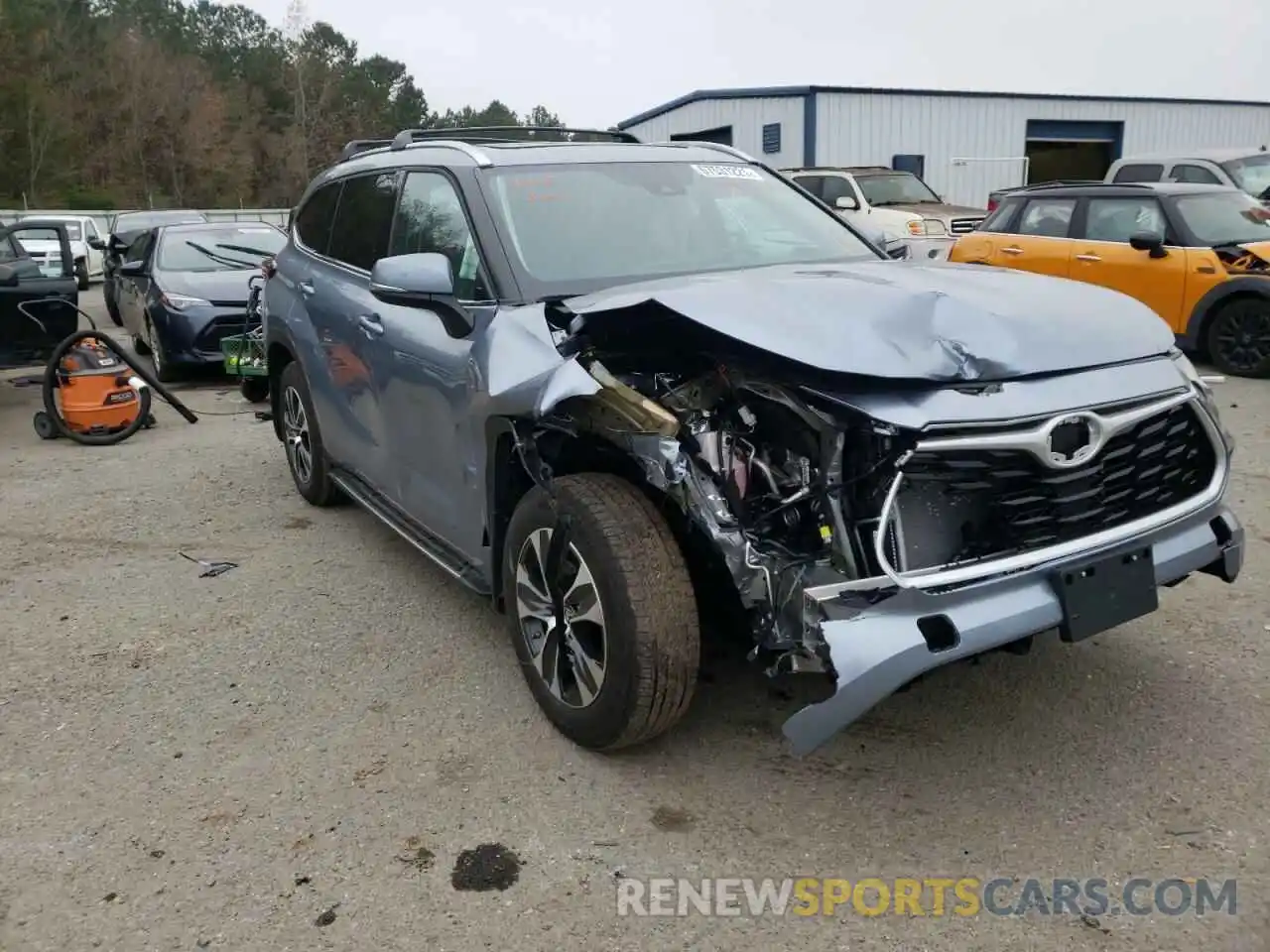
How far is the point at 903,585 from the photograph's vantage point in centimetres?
263

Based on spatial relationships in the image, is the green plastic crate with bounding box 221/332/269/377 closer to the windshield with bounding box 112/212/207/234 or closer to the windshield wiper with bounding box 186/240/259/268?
the windshield wiper with bounding box 186/240/259/268

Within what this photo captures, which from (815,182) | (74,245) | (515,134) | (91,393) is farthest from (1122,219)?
(74,245)

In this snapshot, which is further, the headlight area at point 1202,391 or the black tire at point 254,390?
the black tire at point 254,390

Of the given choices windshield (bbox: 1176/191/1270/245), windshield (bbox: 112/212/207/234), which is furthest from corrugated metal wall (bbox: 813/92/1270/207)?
windshield (bbox: 1176/191/1270/245)

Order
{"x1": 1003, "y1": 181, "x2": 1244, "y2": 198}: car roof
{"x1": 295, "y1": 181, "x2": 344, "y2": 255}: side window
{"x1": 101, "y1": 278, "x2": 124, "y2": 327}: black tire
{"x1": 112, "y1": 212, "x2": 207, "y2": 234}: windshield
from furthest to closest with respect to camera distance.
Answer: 1. {"x1": 112, "y1": 212, "x2": 207, "y2": 234}: windshield
2. {"x1": 101, "y1": 278, "x2": 124, "y2": 327}: black tire
3. {"x1": 1003, "y1": 181, "x2": 1244, "y2": 198}: car roof
4. {"x1": 295, "y1": 181, "x2": 344, "y2": 255}: side window

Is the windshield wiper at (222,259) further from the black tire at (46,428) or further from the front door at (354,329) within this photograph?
the front door at (354,329)

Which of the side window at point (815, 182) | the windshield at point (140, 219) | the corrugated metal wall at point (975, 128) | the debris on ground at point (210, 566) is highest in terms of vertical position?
the corrugated metal wall at point (975, 128)

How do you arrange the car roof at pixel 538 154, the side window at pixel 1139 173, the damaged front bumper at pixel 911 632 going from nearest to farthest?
the damaged front bumper at pixel 911 632, the car roof at pixel 538 154, the side window at pixel 1139 173

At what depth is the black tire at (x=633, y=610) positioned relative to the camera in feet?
9.85

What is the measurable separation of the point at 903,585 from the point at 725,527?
1.64 ft

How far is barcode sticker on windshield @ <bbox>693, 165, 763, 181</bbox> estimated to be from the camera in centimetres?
452

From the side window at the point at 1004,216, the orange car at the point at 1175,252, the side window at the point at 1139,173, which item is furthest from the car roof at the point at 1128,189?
the side window at the point at 1139,173

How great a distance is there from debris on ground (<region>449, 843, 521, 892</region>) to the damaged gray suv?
482 mm

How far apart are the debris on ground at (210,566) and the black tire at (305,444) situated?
2.36 ft
